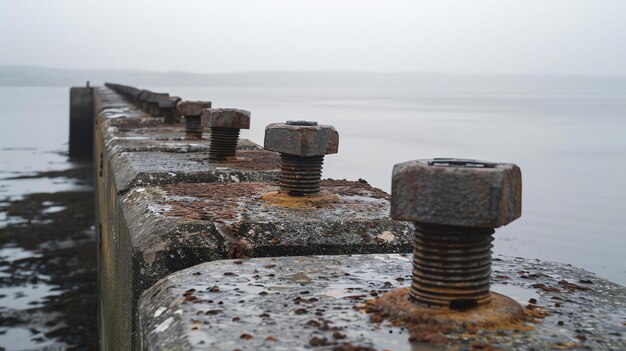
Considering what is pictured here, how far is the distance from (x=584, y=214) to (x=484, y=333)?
735 inches

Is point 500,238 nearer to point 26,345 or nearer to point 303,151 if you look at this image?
point 26,345

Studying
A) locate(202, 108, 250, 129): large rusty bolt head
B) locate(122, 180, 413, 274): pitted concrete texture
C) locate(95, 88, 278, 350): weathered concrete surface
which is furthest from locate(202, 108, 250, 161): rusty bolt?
locate(122, 180, 413, 274): pitted concrete texture

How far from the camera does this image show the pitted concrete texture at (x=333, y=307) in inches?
66.9

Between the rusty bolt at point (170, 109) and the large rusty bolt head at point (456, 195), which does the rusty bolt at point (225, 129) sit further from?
the rusty bolt at point (170, 109)

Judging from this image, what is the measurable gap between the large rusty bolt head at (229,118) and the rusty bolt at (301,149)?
146 centimetres

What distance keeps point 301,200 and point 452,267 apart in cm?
141

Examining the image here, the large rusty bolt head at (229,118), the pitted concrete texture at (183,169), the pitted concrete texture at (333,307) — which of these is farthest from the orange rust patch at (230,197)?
the large rusty bolt head at (229,118)

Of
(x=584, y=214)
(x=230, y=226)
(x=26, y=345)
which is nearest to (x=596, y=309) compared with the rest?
(x=230, y=226)

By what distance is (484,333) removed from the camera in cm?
176

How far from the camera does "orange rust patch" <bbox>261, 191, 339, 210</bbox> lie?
316 centimetres

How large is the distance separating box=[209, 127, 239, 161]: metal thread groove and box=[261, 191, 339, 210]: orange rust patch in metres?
1.51

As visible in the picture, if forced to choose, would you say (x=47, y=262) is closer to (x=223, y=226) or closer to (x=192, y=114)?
(x=192, y=114)

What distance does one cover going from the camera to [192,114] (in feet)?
21.8

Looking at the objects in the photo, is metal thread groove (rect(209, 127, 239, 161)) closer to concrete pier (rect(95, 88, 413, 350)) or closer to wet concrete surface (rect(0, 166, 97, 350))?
concrete pier (rect(95, 88, 413, 350))
